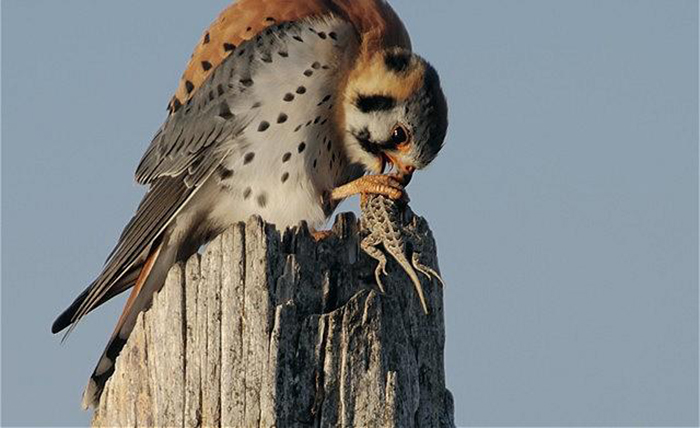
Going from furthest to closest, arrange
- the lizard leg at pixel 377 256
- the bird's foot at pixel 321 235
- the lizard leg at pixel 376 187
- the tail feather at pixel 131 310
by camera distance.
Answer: the lizard leg at pixel 376 187 < the tail feather at pixel 131 310 < the lizard leg at pixel 377 256 < the bird's foot at pixel 321 235

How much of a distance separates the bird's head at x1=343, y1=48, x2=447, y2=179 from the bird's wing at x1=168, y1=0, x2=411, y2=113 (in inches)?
A: 9.1

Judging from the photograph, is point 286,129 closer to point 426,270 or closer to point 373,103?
point 373,103

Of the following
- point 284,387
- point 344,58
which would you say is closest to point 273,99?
point 344,58

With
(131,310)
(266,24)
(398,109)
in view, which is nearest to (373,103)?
(398,109)

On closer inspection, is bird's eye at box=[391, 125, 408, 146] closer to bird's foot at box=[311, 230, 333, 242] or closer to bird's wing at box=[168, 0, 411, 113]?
bird's wing at box=[168, 0, 411, 113]

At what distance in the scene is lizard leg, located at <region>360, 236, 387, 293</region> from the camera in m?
4.50

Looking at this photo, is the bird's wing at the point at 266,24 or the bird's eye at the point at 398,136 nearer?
the bird's eye at the point at 398,136

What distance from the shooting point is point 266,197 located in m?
6.73

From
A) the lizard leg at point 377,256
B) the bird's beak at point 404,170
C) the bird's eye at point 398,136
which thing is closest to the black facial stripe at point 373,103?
the bird's eye at point 398,136

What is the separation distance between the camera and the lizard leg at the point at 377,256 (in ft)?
14.8

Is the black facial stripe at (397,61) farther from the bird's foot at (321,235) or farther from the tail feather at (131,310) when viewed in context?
the bird's foot at (321,235)

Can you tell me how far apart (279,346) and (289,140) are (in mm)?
2819

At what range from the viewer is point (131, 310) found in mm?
6195

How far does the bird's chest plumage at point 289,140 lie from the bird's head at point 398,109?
13 centimetres
